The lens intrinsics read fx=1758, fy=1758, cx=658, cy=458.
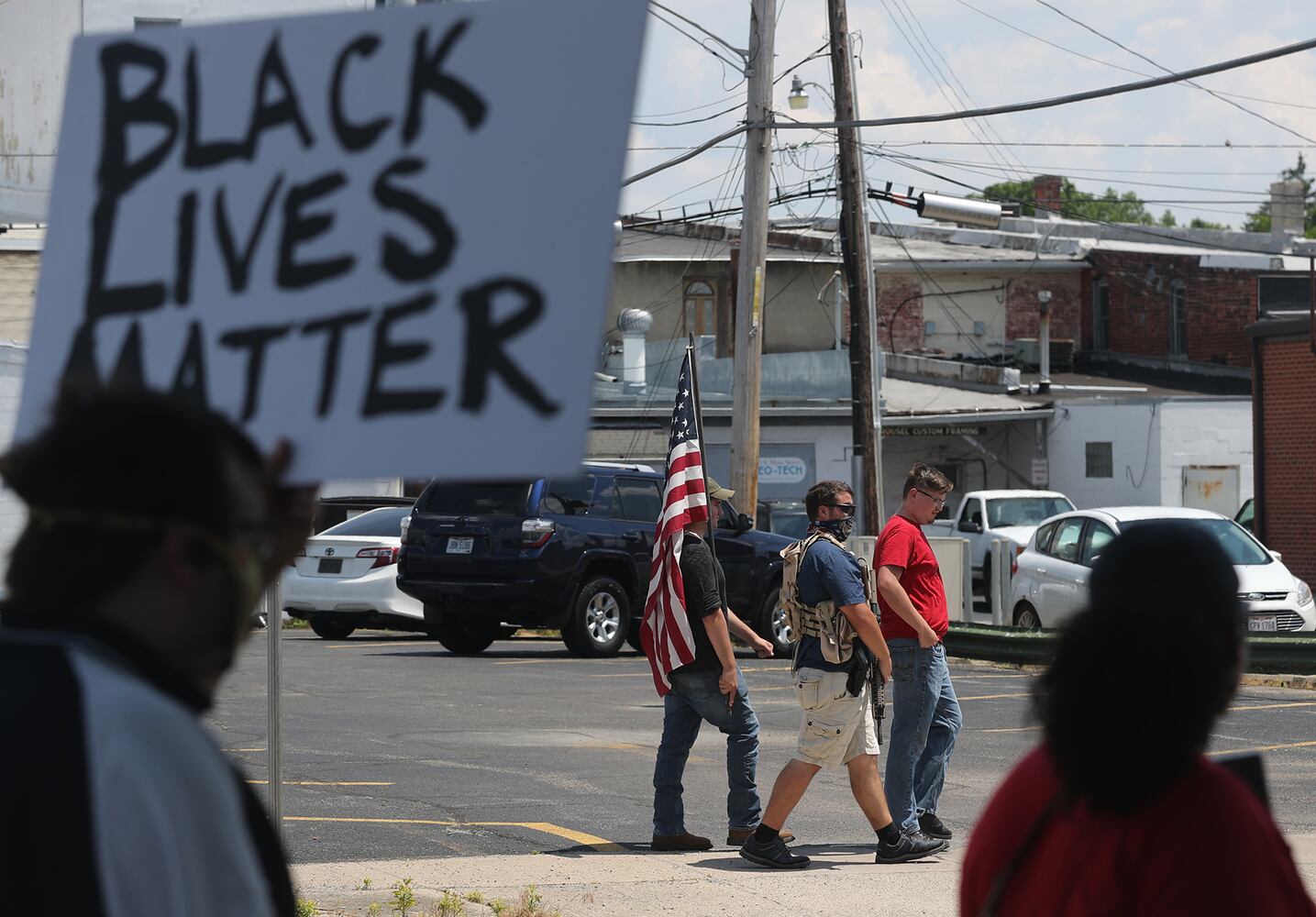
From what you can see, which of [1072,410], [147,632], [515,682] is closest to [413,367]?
[147,632]

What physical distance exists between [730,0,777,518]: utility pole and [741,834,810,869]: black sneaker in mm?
12703

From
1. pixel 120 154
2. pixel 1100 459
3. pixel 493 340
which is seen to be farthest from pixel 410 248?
pixel 1100 459

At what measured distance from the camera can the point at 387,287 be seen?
103 inches

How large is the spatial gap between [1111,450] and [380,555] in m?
23.7

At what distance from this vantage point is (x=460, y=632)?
19672 mm

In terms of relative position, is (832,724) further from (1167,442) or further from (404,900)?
(1167,442)

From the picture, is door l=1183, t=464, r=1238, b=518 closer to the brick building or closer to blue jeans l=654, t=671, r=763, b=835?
the brick building

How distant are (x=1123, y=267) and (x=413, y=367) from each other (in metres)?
50.4

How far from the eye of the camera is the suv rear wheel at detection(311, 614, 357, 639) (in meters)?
21.4

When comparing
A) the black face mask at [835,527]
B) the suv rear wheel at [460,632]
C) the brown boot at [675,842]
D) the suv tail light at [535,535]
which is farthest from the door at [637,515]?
the black face mask at [835,527]

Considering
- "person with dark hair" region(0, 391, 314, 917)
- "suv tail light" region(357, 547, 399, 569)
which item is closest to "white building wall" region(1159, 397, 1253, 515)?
"suv tail light" region(357, 547, 399, 569)

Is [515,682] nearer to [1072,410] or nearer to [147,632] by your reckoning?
[147,632]

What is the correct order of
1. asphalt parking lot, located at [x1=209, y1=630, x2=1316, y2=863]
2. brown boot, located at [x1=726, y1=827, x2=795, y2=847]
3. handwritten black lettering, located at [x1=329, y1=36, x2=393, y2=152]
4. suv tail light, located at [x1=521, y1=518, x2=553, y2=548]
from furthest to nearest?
suv tail light, located at [x1=521, y1=518, x2=553, y2=548] < asphalt parking lot, located at [x1=209, y1=630, x2=1316, y2=863] < brown boot, located at [x1=726, y1=827, x2=795, y2=847] < handwritten black lettering, located at [x1=329, y1=36, x2=393, y2=152]

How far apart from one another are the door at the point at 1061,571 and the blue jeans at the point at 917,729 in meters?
10.9
